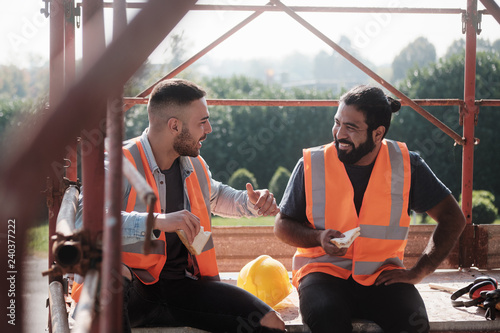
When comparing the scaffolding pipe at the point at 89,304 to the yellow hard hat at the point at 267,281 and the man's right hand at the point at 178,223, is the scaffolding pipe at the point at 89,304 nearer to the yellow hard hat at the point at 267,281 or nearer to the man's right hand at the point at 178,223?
the man's right hand at the point at 178,223

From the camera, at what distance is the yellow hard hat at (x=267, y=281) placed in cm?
342

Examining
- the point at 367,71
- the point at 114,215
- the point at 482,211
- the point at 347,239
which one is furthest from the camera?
the point at 482,211

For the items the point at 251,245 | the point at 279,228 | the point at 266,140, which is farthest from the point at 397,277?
the point at 266,140

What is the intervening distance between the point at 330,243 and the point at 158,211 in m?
0.86

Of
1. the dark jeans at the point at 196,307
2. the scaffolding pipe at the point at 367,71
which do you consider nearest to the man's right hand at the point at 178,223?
the dark jeans at the point at 196,307

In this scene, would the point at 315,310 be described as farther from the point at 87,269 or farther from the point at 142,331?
the point at 87,269

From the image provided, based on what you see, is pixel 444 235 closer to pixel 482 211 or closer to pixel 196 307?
pixel 196 307

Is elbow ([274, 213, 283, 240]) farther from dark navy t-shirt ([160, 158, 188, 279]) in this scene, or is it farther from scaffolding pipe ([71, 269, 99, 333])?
scaffolding pipe ([71, 269, 99, 333])

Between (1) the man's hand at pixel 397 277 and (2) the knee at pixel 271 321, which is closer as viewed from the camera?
(2) the knee at pixel 271 321

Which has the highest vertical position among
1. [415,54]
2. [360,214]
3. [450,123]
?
[415,54]

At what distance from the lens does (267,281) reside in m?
3.45

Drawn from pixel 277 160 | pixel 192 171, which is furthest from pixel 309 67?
pixel 192 171

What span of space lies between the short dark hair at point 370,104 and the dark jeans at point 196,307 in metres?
1.15

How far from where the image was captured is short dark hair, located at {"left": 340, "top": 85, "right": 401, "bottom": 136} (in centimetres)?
308
